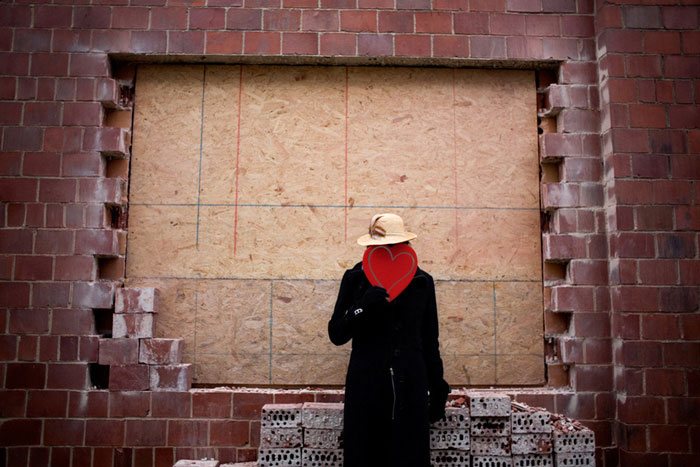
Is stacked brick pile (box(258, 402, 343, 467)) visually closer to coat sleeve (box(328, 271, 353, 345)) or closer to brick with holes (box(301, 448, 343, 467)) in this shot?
brick with holes (box(301, 448, 343, 467))

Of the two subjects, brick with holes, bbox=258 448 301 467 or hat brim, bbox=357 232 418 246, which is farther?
brick with holes, bbox=258 448 301 467

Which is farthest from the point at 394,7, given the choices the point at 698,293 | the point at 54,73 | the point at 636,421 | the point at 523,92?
the point at 636,421

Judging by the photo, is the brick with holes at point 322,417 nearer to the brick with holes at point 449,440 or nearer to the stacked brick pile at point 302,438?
the stacked brick pile at point 302,438

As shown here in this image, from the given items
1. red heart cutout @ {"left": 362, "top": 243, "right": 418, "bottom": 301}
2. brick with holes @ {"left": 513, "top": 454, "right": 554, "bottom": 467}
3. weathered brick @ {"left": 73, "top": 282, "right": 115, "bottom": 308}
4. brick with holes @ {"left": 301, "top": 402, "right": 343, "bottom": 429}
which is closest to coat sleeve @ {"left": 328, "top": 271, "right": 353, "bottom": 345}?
red heart cutout @ {"left": 362, "top": 243, "right": 418, "bottom": 301}

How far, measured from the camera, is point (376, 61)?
552cm

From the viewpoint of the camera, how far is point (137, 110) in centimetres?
552

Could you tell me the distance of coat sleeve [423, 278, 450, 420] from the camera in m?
3.82

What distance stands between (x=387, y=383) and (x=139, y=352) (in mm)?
2708

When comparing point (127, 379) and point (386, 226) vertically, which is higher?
point (386, 226)

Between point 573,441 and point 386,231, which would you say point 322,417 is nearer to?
point 386,231

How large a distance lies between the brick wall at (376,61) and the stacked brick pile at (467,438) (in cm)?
66

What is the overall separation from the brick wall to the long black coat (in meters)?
1.53

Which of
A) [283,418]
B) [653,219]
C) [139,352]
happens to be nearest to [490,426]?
[283,418]

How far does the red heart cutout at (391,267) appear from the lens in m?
3.69
